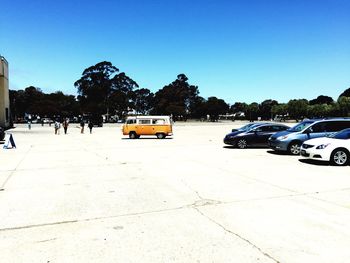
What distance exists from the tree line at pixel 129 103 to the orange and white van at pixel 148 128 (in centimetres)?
6079

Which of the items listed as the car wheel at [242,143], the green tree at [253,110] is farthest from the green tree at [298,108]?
the car wheel at [242,143]

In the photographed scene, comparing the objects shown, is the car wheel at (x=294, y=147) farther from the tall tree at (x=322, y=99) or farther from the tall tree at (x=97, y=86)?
the tall tree at (x=322, y=99)

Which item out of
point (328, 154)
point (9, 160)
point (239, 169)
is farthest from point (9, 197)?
point (328, 154)

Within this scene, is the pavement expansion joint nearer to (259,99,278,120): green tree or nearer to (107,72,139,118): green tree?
(107,72,139,118): green tree

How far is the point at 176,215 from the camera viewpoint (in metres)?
6.23

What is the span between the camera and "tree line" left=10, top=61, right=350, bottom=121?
102 m

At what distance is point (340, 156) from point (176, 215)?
326 inches

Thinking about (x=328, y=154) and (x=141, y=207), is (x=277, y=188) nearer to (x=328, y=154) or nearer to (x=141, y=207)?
(x=141, y=207)

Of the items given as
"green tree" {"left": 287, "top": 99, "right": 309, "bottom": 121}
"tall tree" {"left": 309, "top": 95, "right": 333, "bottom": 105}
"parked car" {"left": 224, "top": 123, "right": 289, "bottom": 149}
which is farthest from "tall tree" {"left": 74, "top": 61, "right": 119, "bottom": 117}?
"tall tree" {"left": 309, "top": 95, "right": 333, "bottom": 105}

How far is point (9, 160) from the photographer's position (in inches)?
587

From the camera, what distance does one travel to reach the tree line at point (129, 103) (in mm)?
102125

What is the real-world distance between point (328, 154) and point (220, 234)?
8.47 meters

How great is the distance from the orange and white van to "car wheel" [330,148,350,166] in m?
18.4

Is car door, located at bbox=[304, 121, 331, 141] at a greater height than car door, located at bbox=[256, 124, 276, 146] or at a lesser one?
greater
